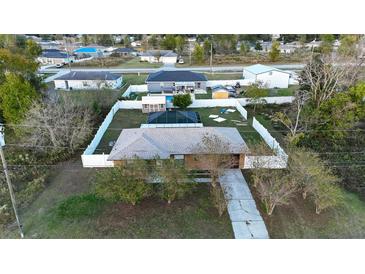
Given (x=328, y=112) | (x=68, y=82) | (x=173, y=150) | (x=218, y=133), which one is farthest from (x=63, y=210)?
(x=68, y=82)

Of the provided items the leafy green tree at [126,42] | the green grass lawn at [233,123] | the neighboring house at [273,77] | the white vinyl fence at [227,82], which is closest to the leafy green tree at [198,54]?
the white vinyl fence at [227,82]

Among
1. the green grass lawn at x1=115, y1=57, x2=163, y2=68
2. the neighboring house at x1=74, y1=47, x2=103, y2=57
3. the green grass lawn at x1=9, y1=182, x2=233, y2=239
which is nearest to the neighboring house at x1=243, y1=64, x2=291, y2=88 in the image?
the green grass lawn at x1=115, y1=57, x2=163, y2=68

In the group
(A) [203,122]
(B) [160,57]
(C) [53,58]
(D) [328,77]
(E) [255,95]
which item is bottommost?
(A) [203,122]

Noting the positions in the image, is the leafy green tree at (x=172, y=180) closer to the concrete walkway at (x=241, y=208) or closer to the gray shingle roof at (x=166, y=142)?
the gray shingle roof at (x=166, y=142)

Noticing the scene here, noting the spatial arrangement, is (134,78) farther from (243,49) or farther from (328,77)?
(243,49)

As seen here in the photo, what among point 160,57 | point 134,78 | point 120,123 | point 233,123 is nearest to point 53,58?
point 160,57

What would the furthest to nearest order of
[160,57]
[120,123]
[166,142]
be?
1. [160,57]
2. [120,123]
3. [166,142]
